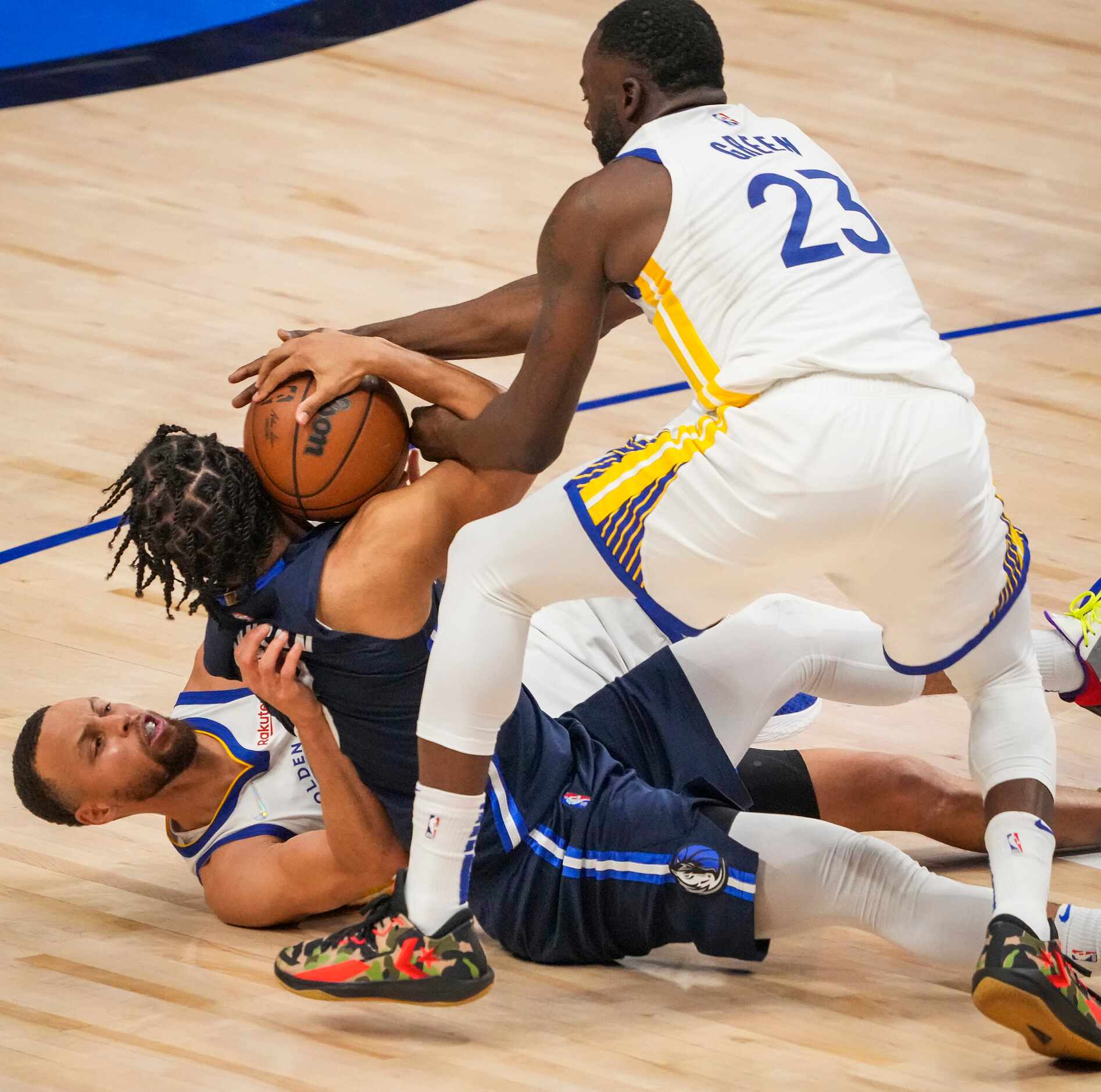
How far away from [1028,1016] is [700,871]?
63cm

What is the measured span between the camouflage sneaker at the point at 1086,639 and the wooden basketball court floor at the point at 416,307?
225 millimetres

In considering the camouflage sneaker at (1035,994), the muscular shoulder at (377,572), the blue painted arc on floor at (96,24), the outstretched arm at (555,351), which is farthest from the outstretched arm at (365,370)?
the blue painted arc on floor at (96,24)

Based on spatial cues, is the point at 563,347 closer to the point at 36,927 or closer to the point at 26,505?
the point at 36,927

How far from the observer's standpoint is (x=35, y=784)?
3.58 metres

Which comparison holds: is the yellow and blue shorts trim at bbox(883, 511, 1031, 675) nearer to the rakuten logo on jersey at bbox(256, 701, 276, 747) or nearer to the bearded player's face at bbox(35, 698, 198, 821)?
the rakuten logo on jersey at bbox(256, 701, 276, 747)

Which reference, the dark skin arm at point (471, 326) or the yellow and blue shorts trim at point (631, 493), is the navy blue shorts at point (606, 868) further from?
the dark skin arm at point (471, 326)

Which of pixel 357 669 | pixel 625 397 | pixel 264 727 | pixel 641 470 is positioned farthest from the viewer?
pixel 625 397

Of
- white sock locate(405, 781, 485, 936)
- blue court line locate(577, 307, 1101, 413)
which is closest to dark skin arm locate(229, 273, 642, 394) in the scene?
white sock locate(405, 781, 485, 936)

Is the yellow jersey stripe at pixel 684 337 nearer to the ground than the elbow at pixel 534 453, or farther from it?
farther from it

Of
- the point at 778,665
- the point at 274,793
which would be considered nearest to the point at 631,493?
the point at 778,665

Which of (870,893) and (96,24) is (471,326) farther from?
(96,24)

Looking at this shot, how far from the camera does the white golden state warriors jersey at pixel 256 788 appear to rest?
3.61 m

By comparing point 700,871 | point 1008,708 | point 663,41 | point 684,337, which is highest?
point 663,41

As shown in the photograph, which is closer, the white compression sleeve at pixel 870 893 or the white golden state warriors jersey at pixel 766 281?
the white golden state warriors jersey at pixel 766 281
